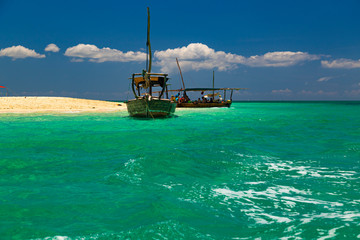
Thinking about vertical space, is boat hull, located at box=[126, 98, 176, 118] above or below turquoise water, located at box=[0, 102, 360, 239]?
above

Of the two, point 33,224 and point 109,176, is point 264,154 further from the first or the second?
point 33,224

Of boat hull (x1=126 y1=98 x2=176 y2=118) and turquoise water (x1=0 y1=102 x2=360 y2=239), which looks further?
boat hull (x1=126 y1=98 x2=176 y2=118)

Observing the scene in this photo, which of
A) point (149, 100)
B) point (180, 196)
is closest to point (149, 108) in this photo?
point (149, 100)

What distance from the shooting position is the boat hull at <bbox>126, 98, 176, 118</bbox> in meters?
24.4

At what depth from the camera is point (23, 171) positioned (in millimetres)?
6879

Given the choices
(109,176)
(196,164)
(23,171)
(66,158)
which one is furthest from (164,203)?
(66,158)

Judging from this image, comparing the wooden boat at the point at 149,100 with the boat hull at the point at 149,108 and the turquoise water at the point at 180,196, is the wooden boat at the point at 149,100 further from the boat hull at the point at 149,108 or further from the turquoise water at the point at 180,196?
the turquoise water at the point at 180,196

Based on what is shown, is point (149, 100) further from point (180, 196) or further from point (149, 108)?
point (180, 196)

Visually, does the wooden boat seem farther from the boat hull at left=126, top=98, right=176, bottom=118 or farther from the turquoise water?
the turquoise water

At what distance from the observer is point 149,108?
24500 mm

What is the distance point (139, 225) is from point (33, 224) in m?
1.49

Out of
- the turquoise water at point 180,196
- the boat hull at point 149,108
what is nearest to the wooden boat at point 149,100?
the boat hull at point 149,108

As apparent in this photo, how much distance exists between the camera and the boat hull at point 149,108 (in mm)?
24359

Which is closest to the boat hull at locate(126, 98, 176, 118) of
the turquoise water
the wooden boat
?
the wooden boat
